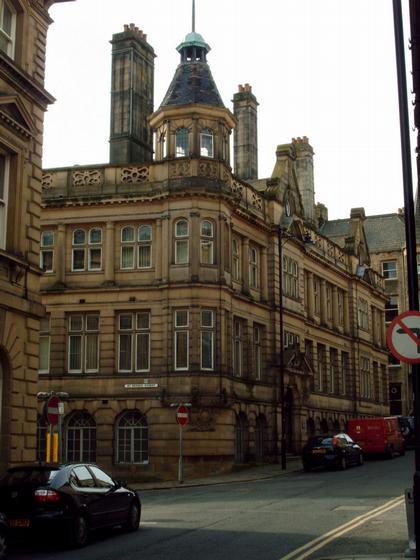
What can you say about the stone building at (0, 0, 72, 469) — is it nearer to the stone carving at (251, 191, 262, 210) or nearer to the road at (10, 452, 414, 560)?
the road at (10, 452, 414, 560)

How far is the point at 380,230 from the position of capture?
76312mm

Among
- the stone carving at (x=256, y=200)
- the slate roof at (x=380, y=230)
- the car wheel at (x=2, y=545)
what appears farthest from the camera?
the slate roof at (x=380, y=230)

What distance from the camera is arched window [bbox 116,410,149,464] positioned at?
3525 cm

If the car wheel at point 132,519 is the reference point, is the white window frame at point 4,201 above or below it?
above

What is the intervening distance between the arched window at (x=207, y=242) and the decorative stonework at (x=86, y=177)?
5.17 metres

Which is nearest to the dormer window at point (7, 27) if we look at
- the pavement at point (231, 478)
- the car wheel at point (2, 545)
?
the car wheel at point (2, 545)

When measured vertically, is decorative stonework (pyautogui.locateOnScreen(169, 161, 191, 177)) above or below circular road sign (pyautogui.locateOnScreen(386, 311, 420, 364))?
above

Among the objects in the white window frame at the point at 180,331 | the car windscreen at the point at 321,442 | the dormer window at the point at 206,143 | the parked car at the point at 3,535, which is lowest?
the parked car at the point at 3,535

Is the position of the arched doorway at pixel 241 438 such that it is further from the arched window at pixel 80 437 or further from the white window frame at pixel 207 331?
the arched window at pixel 80 437

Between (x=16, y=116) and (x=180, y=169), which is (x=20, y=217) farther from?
(x=180, y=169)

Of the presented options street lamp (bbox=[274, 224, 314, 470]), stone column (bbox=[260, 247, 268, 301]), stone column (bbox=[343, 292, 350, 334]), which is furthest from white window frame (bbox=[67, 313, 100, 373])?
stone column (bbox=[343, 292, 350, 334])

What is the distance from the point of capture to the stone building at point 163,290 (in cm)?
3531

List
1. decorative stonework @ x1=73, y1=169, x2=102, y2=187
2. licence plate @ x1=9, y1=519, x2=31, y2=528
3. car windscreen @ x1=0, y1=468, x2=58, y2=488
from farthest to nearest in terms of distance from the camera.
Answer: decorative stonework @ x1=73, y1=169, x2=102, y2=187
car windscreen @ x1=0, y1=468, x2=58, y2=488
licence plate @ x1=9, y1=519, x2=31, y2=528

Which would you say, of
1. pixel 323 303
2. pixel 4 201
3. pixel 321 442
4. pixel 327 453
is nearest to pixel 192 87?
pixel 321 442
